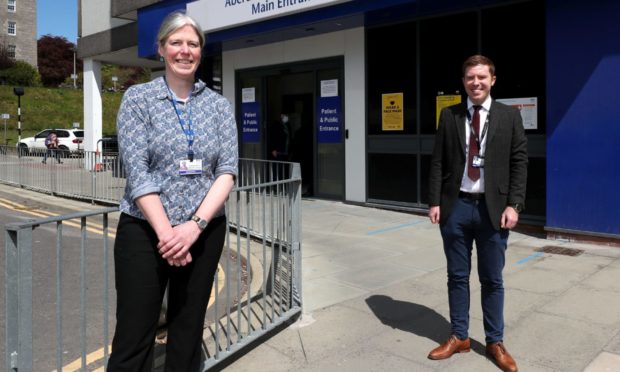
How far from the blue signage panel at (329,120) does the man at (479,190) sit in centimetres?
703

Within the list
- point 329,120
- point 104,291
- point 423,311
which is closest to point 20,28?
point 329,120

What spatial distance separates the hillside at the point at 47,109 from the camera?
4150 cm

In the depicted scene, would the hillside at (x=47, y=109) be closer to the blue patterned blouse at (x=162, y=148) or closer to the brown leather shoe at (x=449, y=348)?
the brown leather shoe at (x=449, y=348)

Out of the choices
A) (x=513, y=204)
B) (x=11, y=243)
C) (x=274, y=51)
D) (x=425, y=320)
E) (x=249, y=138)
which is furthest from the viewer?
(x=249, y=138)

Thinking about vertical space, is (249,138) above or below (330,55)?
below

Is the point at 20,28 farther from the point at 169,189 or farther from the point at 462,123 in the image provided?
the point at 169,189

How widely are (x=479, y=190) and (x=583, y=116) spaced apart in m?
4.33

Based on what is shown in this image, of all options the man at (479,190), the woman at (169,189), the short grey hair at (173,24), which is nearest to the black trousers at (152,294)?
the woman at (169,189)

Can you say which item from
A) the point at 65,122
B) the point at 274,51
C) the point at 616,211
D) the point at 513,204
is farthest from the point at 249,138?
the point at 65,122

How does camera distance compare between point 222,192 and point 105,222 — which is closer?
point 222,192

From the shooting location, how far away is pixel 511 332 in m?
4.03

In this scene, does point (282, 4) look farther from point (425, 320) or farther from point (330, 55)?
point (425, 320)

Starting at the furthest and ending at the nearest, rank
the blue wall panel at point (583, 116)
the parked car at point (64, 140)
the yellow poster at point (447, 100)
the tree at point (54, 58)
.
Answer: the tree at point (54, 58) → the parked car at point (64, 140) → the yellow poster at point (447, 100) → the blue wall panel at point (583, 116)

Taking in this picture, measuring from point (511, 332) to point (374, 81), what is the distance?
660cm
